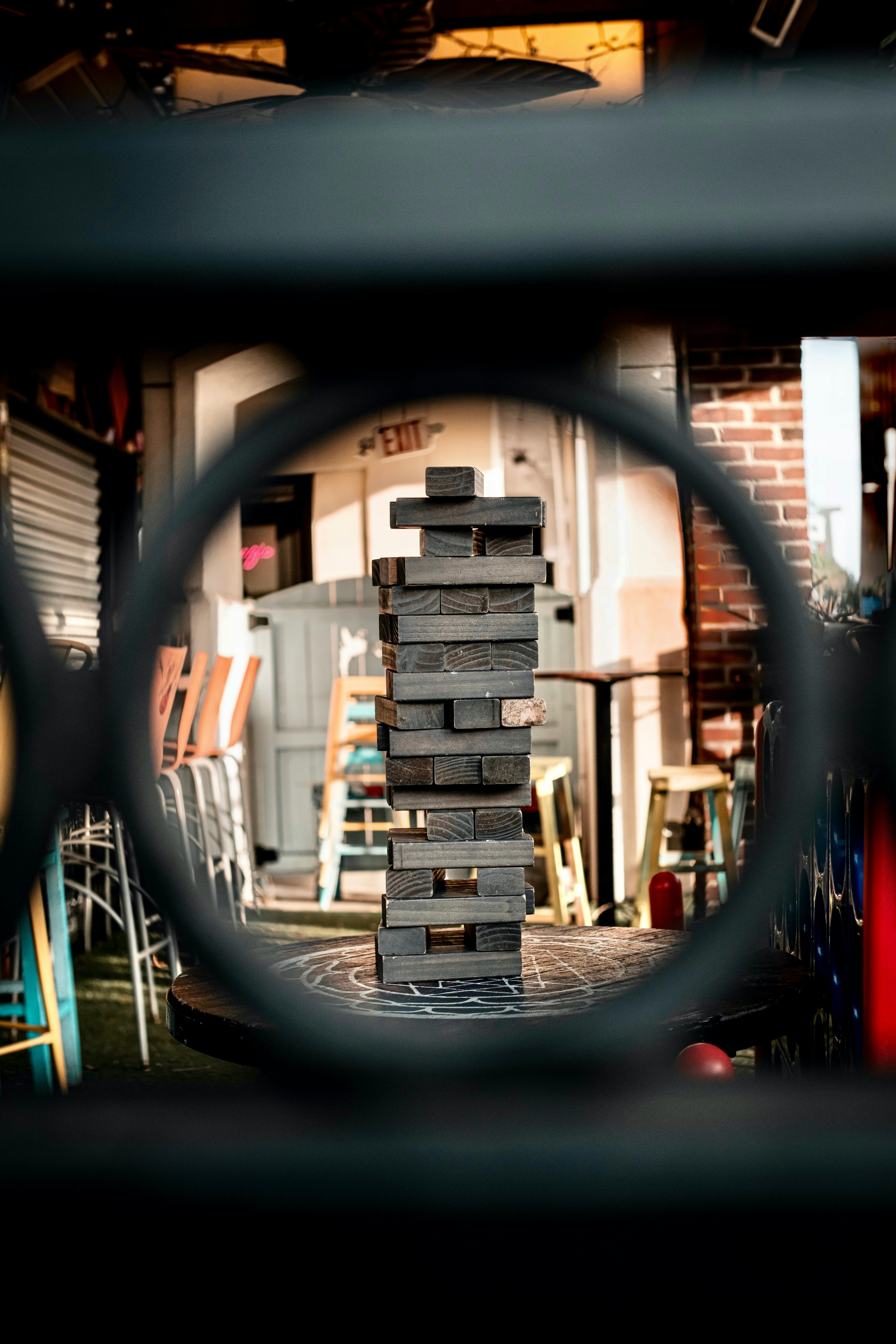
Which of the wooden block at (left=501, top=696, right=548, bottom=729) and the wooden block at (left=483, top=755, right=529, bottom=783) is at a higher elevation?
the wooden block at (left=501, top=696, right=548, bottom=729)

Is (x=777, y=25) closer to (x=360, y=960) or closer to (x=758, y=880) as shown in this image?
(x=360, y=960)

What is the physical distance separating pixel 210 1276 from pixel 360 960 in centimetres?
131

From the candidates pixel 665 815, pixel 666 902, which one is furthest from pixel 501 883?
pixel 665 815

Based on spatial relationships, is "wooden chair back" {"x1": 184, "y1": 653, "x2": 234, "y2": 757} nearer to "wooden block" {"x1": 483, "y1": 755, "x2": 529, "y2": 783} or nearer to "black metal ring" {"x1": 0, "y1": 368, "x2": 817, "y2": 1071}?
"wooden block" {"x1": 483, "y1": 755, "x2": 529, "y2": 783}

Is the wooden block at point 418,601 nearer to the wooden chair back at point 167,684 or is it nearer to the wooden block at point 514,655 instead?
the wooden block at point 514,655

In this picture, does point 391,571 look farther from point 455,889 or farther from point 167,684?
point 167,684

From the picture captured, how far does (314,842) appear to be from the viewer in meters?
5.61

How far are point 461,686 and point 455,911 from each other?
0.97 ft

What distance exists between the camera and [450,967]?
138cm

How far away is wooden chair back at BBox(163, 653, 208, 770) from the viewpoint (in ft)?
11.6

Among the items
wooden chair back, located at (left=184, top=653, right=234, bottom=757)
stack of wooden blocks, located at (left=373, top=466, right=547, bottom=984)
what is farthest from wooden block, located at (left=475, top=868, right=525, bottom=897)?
wooden chair back, located at (left=184, top=653, right=234, bottom=757)

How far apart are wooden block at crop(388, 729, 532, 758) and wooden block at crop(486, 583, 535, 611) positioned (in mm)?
161

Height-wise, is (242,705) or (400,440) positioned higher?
(400,440)

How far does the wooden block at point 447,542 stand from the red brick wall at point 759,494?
9.22ft
